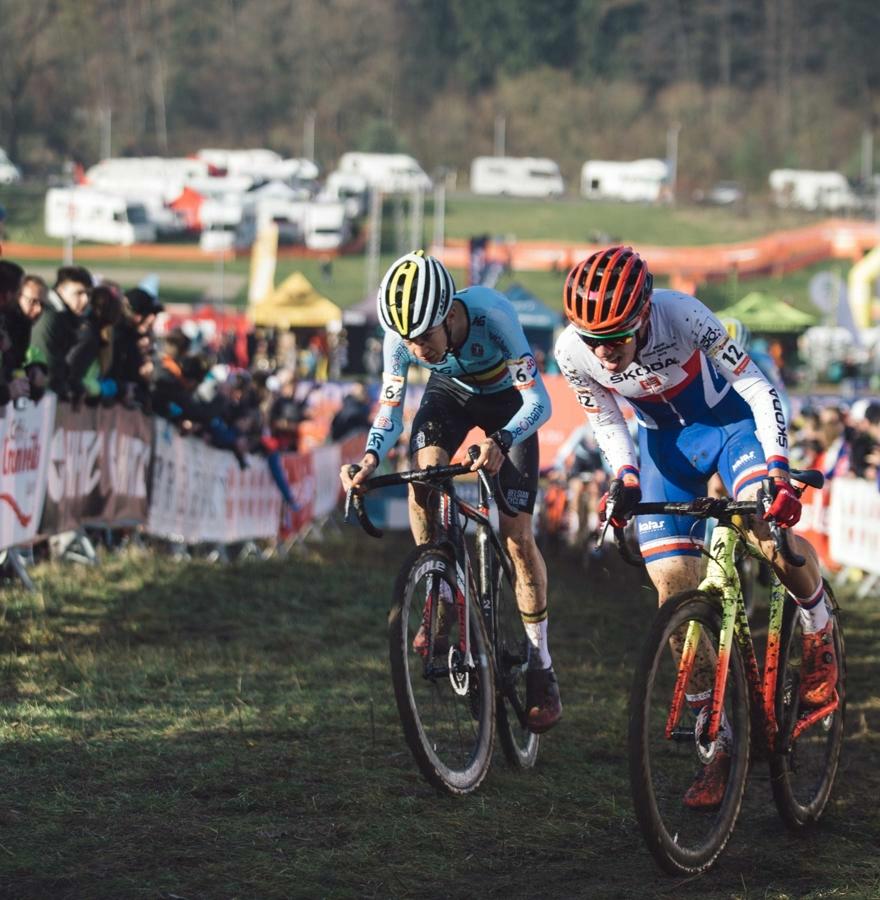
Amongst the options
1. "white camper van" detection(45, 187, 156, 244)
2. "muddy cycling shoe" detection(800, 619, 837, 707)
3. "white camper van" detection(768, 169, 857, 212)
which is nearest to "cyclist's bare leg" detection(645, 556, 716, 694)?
"muddy cycling shoe" detection(800, 619, 837, 707)

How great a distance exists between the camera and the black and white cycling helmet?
19.0ft

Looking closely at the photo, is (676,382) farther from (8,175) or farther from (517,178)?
(517,178)

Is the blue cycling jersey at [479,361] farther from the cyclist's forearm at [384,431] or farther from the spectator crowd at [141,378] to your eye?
the spectator crowd at [141,378]

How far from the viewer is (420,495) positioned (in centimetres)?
619

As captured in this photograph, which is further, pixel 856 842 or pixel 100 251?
pixel 100 251

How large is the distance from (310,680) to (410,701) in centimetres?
230

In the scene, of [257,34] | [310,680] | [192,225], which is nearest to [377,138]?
[257,34]

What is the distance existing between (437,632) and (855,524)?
959cm

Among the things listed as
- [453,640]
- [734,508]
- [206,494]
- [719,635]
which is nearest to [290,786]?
[453,640]

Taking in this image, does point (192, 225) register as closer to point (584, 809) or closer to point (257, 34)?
point (257, 34)

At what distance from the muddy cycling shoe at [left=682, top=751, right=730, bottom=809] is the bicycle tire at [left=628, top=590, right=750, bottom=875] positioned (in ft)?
0.06

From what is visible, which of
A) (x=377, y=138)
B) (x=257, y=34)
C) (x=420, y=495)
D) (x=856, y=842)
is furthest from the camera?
(x=257, y=34)

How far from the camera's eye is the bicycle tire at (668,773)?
483 cm

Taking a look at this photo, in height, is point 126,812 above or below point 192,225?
below
